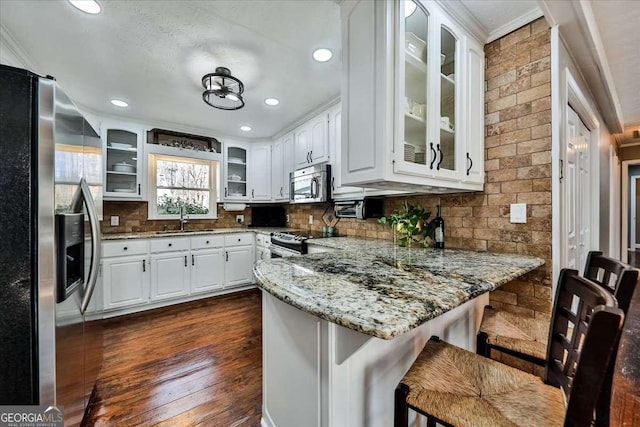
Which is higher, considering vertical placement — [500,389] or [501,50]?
[501,50]

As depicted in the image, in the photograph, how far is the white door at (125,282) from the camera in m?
2.79

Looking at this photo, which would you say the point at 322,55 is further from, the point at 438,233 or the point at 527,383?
the point at 527,383

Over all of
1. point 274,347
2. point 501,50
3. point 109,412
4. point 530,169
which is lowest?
point 109,412

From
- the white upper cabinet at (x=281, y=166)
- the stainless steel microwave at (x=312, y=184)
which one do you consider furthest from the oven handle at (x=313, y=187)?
the white upper cabinet at (x=281, y=166)

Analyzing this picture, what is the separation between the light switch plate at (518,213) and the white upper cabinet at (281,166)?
2.67m

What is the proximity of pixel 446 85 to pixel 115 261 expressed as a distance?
3.56m

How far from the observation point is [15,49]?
1.82 meters

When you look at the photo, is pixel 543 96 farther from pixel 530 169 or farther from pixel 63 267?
pixel 63 267

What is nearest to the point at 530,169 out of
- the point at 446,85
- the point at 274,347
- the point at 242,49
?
the point at 446,85

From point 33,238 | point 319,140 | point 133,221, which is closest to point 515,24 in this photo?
point 319,140

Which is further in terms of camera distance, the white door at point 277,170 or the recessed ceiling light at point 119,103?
the white door at point 277,170

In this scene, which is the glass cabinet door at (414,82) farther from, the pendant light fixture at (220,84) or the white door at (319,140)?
the white door at (319,140)

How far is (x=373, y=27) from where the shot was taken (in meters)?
1.29

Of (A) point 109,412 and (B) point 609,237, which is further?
(B) point 609,237
